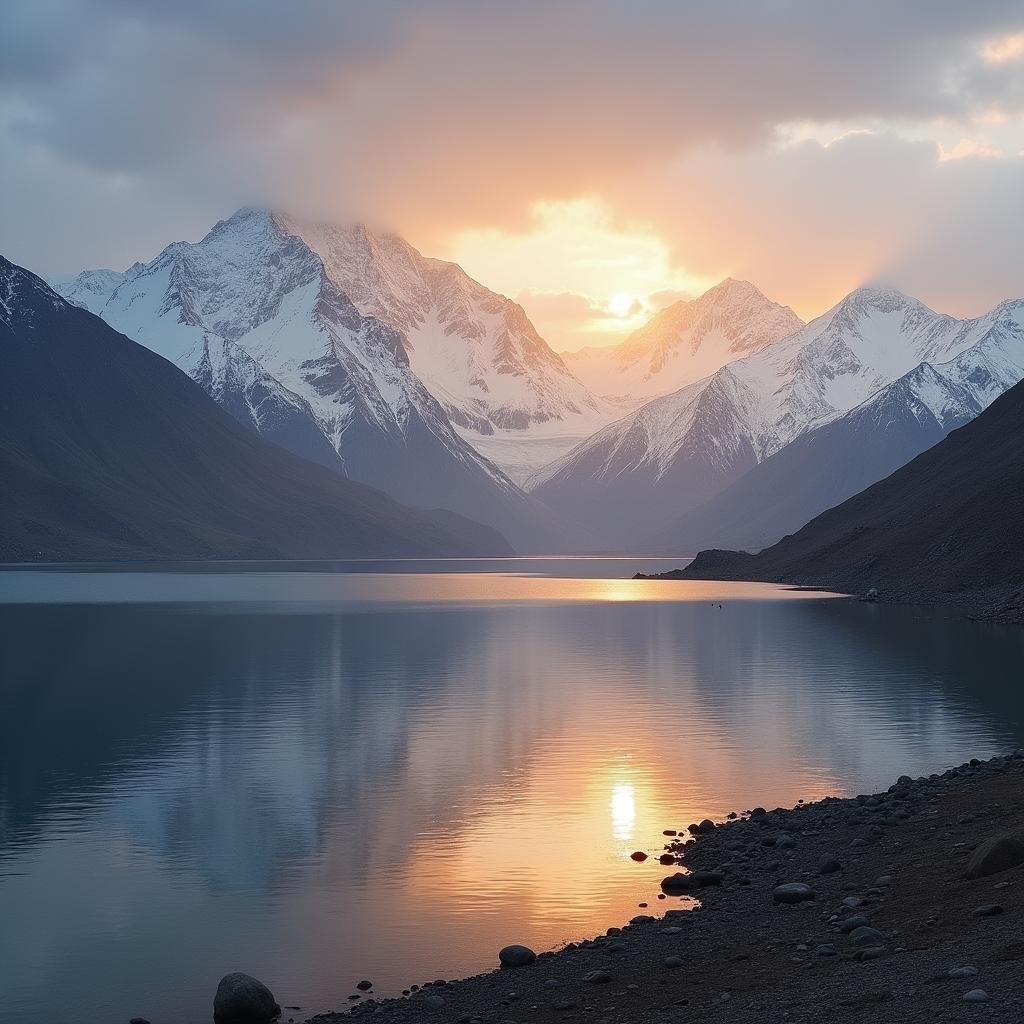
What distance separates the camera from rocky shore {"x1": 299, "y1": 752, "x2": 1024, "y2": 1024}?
882 inches

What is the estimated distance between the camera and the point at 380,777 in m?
49.9

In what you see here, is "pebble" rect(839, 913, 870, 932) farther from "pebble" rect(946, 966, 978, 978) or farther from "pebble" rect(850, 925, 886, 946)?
"pebble" rect(946, 966, 978, 978)

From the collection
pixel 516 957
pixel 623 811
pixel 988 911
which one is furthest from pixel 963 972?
pixel 623 811

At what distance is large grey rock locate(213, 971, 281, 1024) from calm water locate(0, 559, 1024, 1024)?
2.61 feet

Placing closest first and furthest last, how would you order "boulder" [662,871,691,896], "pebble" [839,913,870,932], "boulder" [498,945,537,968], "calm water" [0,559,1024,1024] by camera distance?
"pebble" [839,913,870,932]
"boulder" [498,945,537,968]
"calm water" [0,559,1024,1024]
"boulder" [662,871,691,896]

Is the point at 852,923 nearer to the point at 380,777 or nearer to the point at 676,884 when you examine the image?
the point at 676,884

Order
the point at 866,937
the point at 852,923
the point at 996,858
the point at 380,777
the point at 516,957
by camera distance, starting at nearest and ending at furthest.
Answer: the point at 866,937 → the point at 852,923 → the point at 516,957 → the point at 996,858 → the point at 380,777

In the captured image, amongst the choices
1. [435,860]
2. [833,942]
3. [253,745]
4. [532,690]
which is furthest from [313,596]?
[833,942]

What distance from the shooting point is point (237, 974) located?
25.8 m

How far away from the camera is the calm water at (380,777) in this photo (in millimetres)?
29969

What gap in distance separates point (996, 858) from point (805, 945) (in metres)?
5.33

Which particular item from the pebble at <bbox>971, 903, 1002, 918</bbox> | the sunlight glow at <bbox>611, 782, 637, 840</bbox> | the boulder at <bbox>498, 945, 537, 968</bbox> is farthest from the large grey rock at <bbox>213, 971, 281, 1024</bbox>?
the sunlight glow at <bbox>611, 782, 637, 840</bbox>

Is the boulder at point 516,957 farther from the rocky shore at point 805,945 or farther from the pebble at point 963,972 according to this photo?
the pebble at point 963,972

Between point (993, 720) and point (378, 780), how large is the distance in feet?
104
